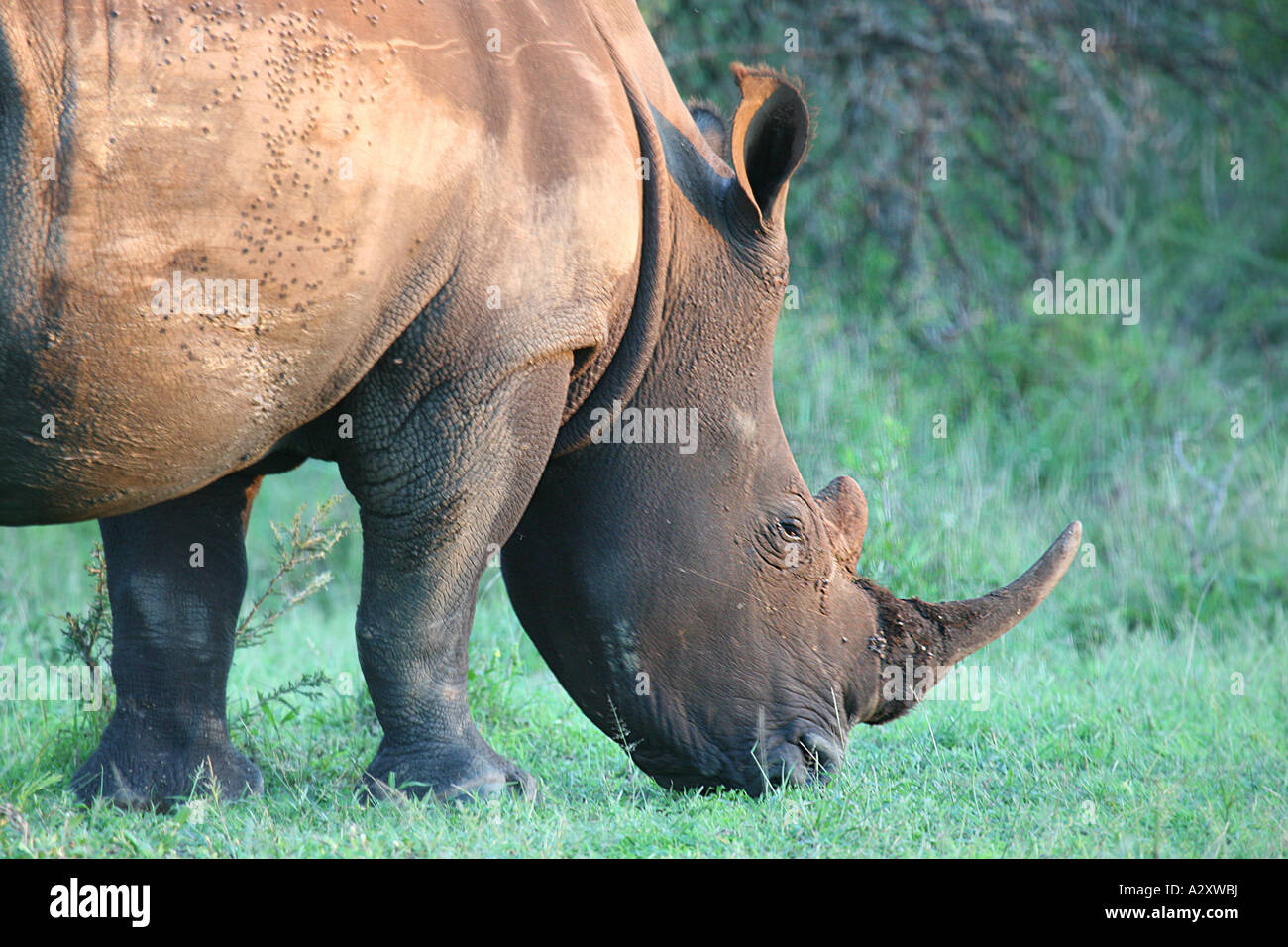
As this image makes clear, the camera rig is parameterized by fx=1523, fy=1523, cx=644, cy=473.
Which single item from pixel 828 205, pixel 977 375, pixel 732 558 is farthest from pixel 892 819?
pixel 828 205

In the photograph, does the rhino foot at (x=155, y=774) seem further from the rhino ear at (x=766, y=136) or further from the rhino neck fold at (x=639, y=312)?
the rhino ear at (x=766, y=136)

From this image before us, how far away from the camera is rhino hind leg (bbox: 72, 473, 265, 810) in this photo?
4.11 metres

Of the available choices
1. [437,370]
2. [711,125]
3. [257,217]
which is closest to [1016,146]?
[711,125]

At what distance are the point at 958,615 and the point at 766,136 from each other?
144 cm

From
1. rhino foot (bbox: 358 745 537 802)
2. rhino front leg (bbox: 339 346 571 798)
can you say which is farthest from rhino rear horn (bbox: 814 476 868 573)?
rhino foot (bbox: 358 745 537 802)

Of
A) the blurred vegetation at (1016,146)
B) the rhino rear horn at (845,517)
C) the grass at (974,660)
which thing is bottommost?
the grass at (974,660)

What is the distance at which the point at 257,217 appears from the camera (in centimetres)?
316

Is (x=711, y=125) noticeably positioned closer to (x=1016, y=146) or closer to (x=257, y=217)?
(x=257, y=217)

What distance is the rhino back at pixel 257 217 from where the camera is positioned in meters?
2.98

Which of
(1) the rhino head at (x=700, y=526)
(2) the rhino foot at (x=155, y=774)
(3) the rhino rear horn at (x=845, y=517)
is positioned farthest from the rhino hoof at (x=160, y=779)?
(3) the rhino rear horn at (x=845, y=517)

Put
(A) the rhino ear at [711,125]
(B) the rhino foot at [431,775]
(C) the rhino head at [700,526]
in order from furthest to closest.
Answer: (A) the rhino ear at [711,125] < (C) the rhino head at [700,526] < (B) the rhino foot at [431,775]

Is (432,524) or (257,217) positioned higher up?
(257,217)

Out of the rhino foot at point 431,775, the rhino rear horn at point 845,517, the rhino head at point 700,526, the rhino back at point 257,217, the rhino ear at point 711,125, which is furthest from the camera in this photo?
the rhino ear at point 711,125

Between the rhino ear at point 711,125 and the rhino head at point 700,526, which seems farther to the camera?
the rhino ear at point 711,125
